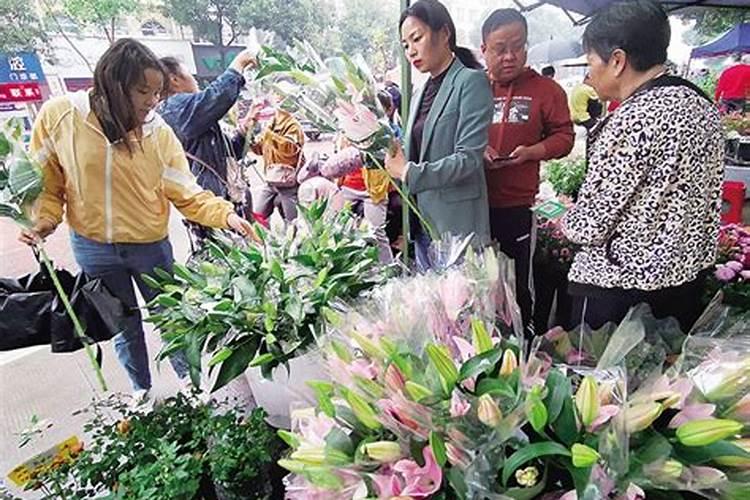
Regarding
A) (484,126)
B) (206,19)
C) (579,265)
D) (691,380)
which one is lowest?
(579,265)

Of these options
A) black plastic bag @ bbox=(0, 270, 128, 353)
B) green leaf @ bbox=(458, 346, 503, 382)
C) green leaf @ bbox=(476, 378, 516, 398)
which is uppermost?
green leaf @ bbox=(458, 346, 503, 382)

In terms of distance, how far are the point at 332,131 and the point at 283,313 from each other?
594mm

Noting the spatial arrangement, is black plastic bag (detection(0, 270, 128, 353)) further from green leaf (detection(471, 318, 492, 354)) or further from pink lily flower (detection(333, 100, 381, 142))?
green leaf (detection(471, 318, 492, 354))

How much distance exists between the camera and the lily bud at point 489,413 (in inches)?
22.1

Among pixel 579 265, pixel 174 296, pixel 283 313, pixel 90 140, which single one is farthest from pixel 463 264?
pixel 90 140

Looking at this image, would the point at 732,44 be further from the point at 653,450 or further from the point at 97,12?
the point at 653,450

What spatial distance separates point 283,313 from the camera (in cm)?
105

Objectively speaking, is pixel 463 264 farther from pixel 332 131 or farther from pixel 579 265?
pixel 332 131

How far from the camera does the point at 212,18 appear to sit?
2268 millimetres

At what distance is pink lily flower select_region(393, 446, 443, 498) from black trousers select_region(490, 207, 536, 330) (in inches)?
53.1

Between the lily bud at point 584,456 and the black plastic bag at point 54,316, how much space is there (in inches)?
49.9

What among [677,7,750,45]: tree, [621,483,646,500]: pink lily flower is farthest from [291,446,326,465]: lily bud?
[677,7,750,45]: tree

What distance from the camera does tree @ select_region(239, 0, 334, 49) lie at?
1.77 m

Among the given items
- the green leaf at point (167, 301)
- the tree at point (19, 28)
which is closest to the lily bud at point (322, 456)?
the green leaf at point (167, 301)
